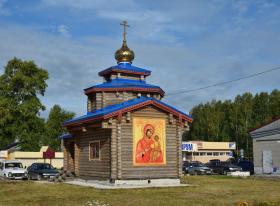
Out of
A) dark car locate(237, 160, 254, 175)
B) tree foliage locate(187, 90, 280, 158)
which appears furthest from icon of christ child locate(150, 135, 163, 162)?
tree foliage locate(187, 90, 280, 158)

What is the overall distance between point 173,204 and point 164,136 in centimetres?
1142

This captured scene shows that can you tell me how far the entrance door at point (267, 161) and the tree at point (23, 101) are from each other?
101ft

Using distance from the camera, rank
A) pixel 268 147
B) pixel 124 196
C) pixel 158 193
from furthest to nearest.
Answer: pixel 268 147 < pixel 158 193 < pixel 124 196

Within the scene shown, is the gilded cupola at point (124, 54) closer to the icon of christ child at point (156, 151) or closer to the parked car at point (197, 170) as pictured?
the icon of christ child at point (156, 151)

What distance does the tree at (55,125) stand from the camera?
86.0 metres

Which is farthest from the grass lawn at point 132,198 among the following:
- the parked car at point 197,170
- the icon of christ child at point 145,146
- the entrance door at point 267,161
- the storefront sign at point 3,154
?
the storefront sign at point 3,154

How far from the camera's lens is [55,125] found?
8988 cm

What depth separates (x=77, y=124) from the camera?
31.5 meters

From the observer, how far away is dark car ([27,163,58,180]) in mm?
37812

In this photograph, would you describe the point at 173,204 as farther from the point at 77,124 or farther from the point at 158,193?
the point at 77,124

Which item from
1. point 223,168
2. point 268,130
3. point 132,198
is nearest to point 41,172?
point 132,198

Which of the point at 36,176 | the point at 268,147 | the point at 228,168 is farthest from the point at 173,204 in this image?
the point at 228,168

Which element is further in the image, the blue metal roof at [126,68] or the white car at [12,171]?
the white car at [12,171]

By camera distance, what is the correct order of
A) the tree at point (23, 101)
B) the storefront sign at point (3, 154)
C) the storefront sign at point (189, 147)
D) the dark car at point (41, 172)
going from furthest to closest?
the storefront sign at point (189, 147)
the storefront sign at point (3, 154)
the tree at point (23, 101)
the dark car at point (41, 172)
